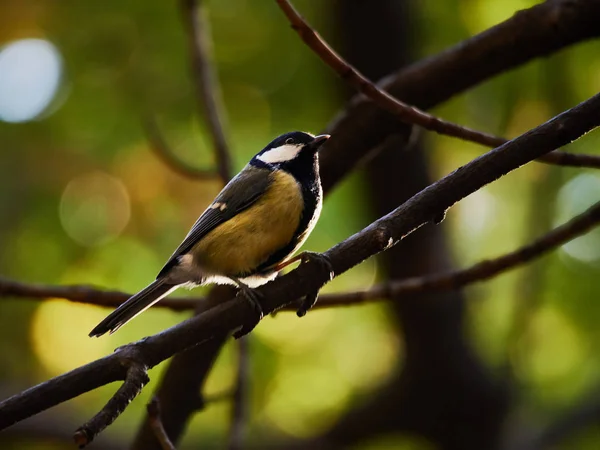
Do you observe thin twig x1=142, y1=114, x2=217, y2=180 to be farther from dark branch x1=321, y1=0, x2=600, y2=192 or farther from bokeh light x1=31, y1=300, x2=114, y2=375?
bokeh light x1=31, y1=300, x2=114, y2=375

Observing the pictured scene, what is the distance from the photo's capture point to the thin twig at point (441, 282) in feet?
7.97

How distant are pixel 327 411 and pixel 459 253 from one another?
135cm

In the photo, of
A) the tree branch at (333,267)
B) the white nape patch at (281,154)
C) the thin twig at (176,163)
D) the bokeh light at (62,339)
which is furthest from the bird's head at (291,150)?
the bokeh light at (62,339)

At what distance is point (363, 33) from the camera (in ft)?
14.1

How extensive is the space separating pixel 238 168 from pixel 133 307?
7.08 ft

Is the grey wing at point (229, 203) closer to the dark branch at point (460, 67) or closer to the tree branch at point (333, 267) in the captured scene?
the dark branch at point (460, 67)

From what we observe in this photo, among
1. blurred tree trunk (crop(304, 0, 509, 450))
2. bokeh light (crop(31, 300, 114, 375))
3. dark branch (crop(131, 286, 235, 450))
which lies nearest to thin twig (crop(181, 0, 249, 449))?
dark branch (crop(131, 286, 235, 450))

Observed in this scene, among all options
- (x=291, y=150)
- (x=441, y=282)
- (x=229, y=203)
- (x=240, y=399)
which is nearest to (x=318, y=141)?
(x=291, y=150)

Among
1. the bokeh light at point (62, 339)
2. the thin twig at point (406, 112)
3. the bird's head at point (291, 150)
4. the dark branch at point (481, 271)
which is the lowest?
the dark branch at point (481, 271)

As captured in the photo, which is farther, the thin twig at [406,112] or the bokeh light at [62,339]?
the bokeh light at [62,339]

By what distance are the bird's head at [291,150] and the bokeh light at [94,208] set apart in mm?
1789

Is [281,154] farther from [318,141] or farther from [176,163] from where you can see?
[176,163]

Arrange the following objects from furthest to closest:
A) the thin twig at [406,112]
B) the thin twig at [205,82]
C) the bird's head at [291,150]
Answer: the thin twig at [205,82] < the bird's head at [291,150] < the thin twig at [406,112]

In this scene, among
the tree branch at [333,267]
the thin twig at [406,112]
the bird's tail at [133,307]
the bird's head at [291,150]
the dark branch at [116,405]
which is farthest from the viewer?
the bird's head at [291,150]
